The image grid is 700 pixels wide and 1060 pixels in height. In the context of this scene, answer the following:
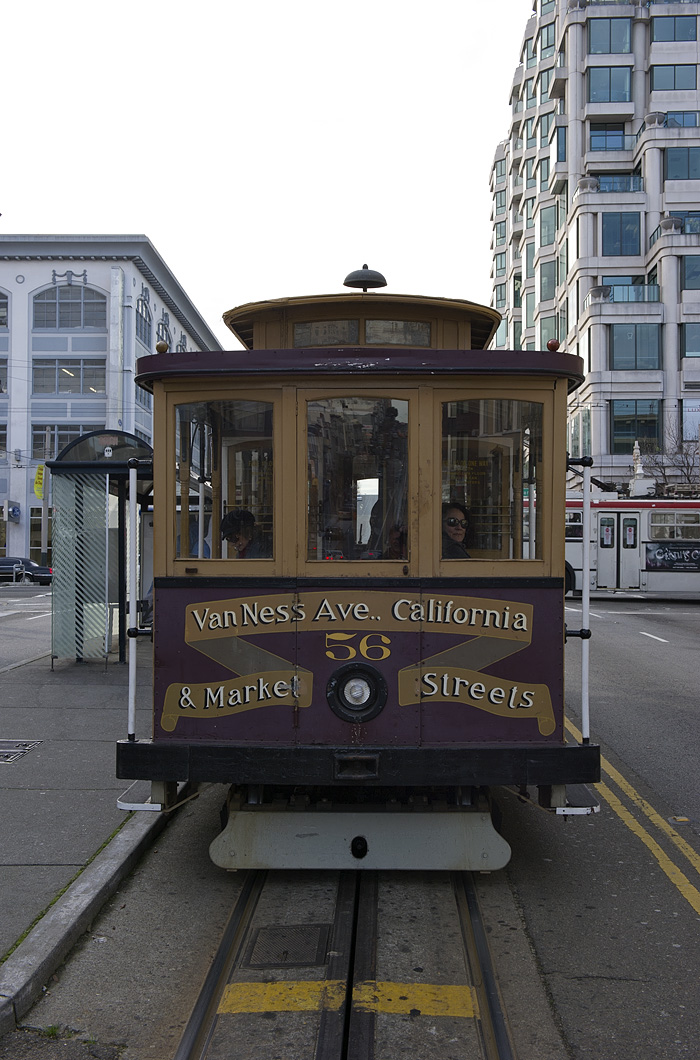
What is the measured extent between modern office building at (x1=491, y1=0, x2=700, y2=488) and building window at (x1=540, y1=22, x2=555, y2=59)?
158cm

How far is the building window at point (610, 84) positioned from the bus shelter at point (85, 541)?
44100 mm

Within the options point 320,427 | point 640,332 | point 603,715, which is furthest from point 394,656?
point 640,332

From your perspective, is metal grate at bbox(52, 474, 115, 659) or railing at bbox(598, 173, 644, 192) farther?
railing at bbox(598, 173, 644, 192)

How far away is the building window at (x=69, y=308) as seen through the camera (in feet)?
164

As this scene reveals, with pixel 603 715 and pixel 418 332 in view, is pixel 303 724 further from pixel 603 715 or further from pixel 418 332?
pixel 603 715

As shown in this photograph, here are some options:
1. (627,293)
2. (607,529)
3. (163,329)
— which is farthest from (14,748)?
(163,329)

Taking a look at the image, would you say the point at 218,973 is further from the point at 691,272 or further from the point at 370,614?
the point at 691,272

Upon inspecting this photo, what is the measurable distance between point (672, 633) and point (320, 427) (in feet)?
52.9

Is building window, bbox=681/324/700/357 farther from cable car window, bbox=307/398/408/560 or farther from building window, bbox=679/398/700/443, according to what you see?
cable car window, bbox=307/398/408/560

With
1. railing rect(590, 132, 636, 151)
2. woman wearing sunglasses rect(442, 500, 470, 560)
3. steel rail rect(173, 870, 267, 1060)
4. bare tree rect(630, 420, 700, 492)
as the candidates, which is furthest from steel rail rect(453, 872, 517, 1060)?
railing rect(590, 132, 636, 151)

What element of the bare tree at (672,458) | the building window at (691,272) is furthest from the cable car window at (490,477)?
the building window at (691,272)

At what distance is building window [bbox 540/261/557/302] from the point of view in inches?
2179

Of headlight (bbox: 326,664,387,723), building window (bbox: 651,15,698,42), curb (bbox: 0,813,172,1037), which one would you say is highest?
building window (bbox: 651,15,698,42)

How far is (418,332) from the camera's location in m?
6.04
